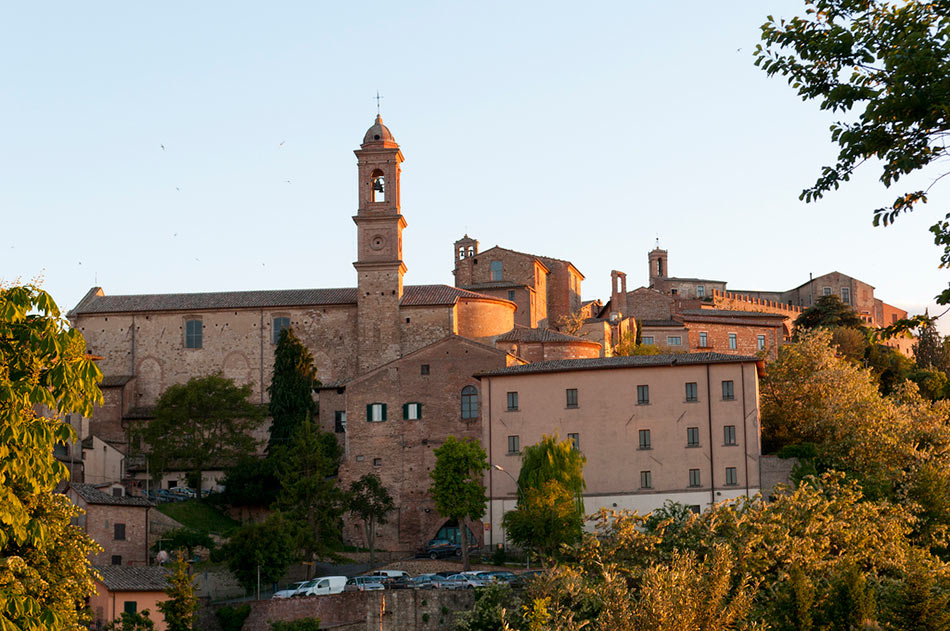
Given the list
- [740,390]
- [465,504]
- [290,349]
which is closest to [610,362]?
[740,390]

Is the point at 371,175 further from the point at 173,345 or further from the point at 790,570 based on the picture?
the point at 790,570

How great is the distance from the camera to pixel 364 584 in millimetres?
43844

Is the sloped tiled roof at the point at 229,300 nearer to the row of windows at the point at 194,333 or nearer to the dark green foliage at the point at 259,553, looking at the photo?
the row of windows at the point at 194,333

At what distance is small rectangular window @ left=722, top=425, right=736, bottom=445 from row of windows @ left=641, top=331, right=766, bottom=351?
107 ft

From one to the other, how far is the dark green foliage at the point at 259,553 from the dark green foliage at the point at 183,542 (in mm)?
4383

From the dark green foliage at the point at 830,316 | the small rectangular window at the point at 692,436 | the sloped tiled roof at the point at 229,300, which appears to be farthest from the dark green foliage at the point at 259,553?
the dark green foliage at the point at 830,316

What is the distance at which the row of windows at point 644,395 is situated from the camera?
4953 centimetres

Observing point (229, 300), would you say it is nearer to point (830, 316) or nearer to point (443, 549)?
point (443, 549)

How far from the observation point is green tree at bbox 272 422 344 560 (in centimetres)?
5081

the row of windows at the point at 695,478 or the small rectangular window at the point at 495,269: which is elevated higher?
the small rectangular window at the point at 495,269

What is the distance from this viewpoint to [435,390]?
57844 mm

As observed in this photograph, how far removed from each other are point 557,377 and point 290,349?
18.1 metres

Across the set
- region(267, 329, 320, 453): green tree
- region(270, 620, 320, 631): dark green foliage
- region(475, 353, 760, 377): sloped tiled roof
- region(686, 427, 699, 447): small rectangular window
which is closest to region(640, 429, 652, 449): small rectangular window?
region(686, 427, 699, 447): small rectangular window

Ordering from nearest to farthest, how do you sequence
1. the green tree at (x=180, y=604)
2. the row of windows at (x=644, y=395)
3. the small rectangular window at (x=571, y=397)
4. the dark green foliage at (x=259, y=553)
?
1. the green tree at (x=180, y=604)
2. the dark green foliage at (x=259, y=553)
3. the row of windows at (x=644, y=395)
4. the small rectangular window at (x=571, y=397)
